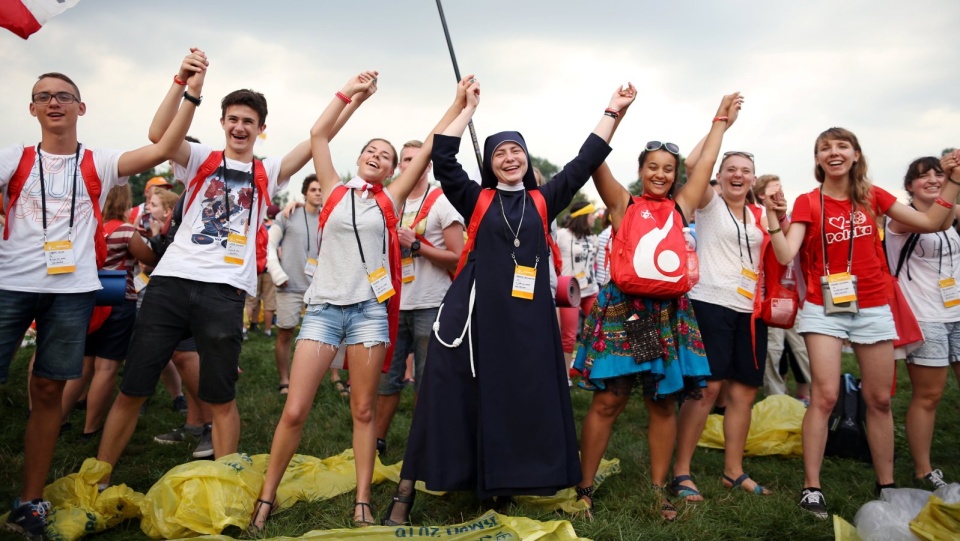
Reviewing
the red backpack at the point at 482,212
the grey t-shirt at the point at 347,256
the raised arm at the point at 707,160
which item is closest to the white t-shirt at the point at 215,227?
the grey t-shirt at the point at 347,256

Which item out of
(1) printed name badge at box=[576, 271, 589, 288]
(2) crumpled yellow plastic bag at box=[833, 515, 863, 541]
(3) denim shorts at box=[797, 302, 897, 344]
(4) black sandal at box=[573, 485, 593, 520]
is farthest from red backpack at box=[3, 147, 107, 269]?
(1) printed name badge at box=[576, 271, 589, 288]

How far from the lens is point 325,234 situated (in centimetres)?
371

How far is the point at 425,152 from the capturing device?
3697 millimetres

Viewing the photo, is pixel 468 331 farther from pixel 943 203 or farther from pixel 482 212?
pixel 943 203

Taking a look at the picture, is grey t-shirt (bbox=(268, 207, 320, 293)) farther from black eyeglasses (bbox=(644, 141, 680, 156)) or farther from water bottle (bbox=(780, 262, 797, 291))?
water bottle (bbox=(780, 262, 797, 291))

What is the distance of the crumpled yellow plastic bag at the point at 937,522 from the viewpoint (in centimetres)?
298

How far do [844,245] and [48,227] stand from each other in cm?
433

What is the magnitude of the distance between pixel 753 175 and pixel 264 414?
4.18 m

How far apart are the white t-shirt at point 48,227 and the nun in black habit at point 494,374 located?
1804mm

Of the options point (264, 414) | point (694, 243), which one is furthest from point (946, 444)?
point (264, 414)

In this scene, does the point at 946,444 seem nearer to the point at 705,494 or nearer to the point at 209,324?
the point at 705,494

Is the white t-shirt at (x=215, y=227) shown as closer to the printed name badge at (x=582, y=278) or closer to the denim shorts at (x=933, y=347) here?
the denim shorts at (x=933, y=347)

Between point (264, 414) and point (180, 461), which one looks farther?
point (264, 414)

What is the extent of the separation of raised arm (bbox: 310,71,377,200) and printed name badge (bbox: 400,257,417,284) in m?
1.02
